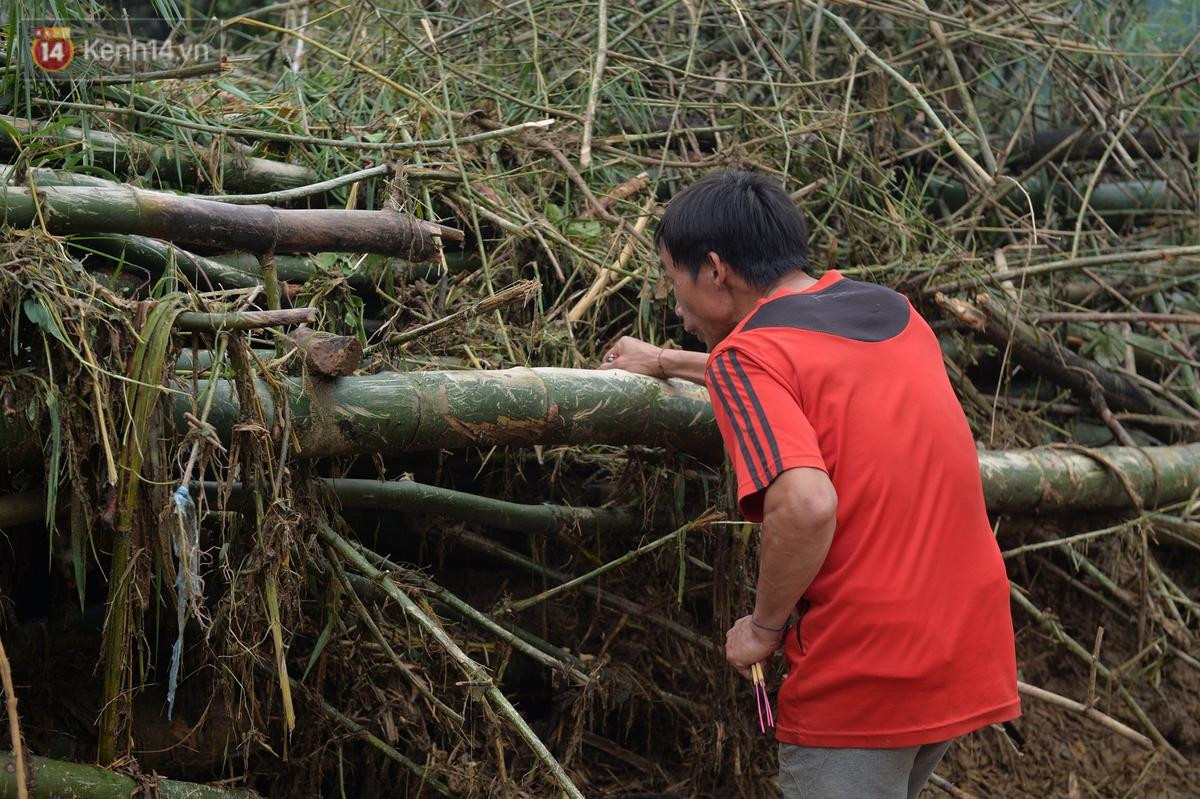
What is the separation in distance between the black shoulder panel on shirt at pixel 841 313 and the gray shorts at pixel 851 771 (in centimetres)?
80

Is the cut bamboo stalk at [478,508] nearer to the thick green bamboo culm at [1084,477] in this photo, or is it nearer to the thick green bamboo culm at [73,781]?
the thick green bamboo culm at [73,781]

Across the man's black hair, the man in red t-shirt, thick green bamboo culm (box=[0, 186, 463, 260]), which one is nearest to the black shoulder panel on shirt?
the man in red t-shirt

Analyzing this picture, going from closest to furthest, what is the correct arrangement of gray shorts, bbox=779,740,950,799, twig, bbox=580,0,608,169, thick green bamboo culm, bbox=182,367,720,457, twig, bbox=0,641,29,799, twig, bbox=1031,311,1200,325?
twig, bbox=0,641,29,799 < gray shorts, bbox=779,740,950,799 < thick green bamboo culm, bbox=182,367,720,457 < twig, bbox=580,0,608,169 < twig, bbox=1031,311,1200,325

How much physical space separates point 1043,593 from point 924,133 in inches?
75.6

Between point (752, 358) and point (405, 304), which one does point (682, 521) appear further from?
point (752, 358)

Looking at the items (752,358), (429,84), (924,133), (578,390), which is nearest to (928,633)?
(752,358)

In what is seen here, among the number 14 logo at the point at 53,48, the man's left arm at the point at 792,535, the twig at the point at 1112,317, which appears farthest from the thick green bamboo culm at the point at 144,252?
the twig at the point at 1112,317

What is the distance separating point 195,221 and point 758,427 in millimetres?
1280

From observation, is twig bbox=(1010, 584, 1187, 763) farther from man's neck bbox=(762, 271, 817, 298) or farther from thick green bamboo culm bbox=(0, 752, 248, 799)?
thick green bamboo culm bbox=(0, 752, 248, 799)

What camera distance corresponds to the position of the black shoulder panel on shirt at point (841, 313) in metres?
2.28

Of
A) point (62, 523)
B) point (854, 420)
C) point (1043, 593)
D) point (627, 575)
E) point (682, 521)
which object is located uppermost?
point (854, 420)

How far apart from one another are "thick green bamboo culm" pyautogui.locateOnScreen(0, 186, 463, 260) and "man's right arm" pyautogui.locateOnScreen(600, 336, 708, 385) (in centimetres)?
64

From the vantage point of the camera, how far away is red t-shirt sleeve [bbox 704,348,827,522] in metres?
2.13

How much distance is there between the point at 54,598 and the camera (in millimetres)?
2816
